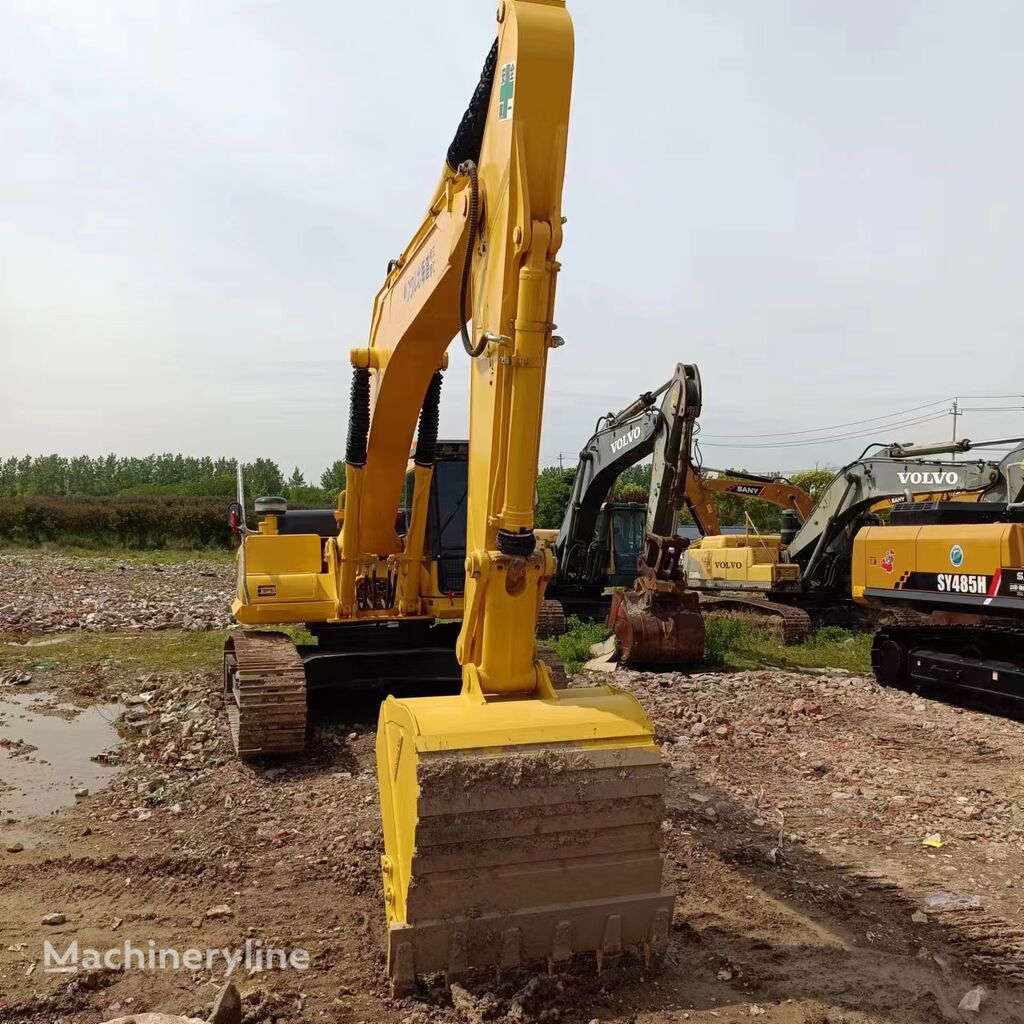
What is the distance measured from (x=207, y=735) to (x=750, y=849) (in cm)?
431

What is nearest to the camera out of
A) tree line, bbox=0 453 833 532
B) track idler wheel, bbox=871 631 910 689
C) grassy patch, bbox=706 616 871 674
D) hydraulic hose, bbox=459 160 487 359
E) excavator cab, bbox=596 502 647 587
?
hydraulic hose, bbox=459 160 487 359

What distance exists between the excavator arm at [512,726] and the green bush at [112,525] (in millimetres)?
33380

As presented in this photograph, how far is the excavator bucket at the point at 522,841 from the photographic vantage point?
124 inches

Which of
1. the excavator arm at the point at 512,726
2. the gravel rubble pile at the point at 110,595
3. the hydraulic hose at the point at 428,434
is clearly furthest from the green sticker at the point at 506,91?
the gravel rubble pile at the point at 110,595

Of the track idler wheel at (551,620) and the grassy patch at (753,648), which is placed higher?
the track idler wheel at (551,620)

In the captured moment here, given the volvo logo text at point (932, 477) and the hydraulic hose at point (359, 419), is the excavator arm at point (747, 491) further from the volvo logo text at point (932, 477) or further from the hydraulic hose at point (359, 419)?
the hydraulic hose at point (359, 419)

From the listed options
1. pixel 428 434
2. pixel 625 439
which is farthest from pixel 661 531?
pixel 428 434

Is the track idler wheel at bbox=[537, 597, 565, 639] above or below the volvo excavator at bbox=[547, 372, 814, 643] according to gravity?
below

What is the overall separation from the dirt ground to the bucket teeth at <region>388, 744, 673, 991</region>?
0.17 metres

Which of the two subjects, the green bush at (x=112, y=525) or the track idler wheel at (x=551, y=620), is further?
the green bush at (x=112, y=525)

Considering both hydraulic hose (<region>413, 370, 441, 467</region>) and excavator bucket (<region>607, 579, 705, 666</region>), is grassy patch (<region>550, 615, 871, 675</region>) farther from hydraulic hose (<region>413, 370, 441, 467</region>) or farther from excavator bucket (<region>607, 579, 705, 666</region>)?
hydraulic hose (<region>413, 370, 441, 467</region>)

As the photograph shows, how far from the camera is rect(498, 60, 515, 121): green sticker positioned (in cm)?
366

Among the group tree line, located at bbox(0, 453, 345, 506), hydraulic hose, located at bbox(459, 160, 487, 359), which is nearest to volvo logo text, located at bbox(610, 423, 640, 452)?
hydraulic hose, located at bbox(459, 160, 487, 359)

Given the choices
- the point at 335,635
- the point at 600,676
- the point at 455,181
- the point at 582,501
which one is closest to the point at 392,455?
the point at 335,635
